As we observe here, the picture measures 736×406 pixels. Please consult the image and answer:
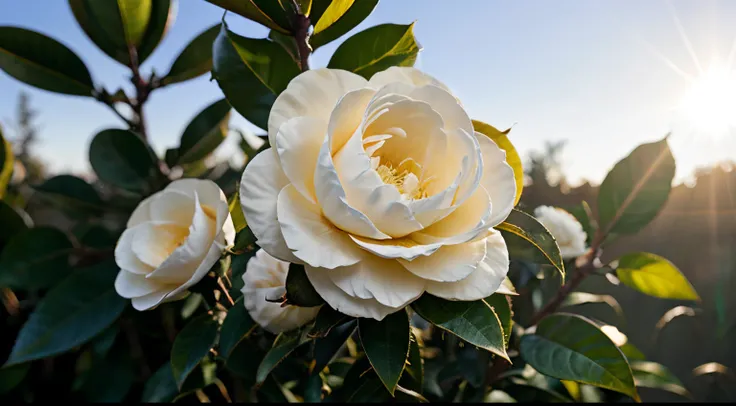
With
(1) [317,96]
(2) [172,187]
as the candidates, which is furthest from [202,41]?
(1) [317,96]

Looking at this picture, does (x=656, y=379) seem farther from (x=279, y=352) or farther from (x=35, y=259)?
(x=35, y=259)

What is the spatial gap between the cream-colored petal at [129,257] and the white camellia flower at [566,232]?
0.54 meters

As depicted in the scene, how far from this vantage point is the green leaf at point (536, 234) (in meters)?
0.37

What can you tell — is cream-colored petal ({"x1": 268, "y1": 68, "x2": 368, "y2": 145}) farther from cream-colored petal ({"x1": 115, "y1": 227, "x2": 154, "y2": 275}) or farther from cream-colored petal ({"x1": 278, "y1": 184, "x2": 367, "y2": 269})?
cream-colored petal ({"x1": 115, "y1": 227, "x2": 154, "y2": 275})

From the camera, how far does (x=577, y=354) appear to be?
1.69 feet

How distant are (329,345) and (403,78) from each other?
0.28m

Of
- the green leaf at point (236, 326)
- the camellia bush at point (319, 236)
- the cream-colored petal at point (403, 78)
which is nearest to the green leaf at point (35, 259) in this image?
the camellia bush at point (319, 236)

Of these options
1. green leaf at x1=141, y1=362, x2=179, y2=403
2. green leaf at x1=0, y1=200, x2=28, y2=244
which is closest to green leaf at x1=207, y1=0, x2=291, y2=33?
green leaf at x1=141, y1=362, x2=179, y2=403

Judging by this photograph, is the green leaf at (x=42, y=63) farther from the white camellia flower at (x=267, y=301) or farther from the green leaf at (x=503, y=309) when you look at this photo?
the green leaf at (x=503, y=309)

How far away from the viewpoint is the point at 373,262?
35cm

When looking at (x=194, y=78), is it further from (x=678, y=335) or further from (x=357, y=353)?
(x=678, y=335)

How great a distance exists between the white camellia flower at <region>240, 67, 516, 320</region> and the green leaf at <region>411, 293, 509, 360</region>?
25 mm

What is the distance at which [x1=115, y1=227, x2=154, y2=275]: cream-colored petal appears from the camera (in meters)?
0.49

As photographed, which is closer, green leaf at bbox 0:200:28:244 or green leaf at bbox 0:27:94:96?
green leaf at bbox 0:27:94:96
